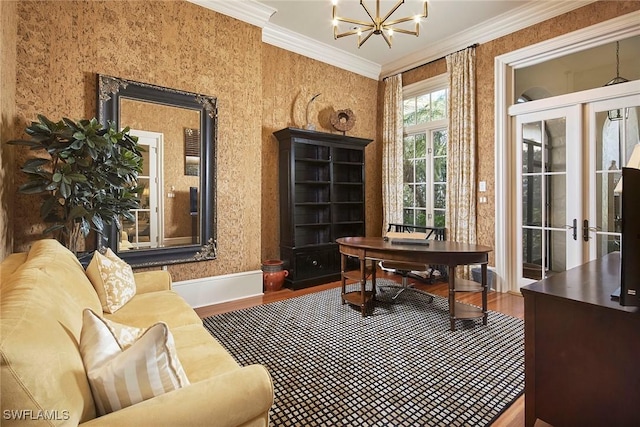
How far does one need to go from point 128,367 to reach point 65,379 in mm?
146

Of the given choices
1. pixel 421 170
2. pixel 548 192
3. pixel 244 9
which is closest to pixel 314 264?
pixel 421 170

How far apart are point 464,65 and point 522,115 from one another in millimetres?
1030

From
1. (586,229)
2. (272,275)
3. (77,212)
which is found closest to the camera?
(77,212)

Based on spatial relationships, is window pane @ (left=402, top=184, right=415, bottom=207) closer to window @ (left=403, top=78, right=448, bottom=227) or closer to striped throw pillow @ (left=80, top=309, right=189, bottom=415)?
window @ (left=403, top=78, right=448, bottom=227)

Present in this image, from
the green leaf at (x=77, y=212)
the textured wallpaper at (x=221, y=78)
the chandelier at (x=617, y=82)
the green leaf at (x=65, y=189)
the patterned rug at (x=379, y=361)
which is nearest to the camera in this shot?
the patterned rug at (x=379, y=361)

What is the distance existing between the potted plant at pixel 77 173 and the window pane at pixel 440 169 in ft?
13.4

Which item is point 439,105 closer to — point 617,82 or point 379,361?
point 617,82

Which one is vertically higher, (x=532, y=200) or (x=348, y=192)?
(x=348, y=192)

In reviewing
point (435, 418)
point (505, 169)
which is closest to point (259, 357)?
point (435, 418)

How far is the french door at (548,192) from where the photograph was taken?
3.49 m

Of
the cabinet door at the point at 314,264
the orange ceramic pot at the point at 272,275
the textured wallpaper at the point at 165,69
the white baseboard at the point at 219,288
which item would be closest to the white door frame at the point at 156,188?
the textured wallpaper at the point at 165,69

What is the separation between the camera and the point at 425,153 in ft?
16.6

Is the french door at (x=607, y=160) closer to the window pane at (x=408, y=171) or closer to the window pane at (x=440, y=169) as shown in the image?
the window pane at (x=440, y=169)

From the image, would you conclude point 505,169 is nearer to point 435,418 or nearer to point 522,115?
point 522,115
